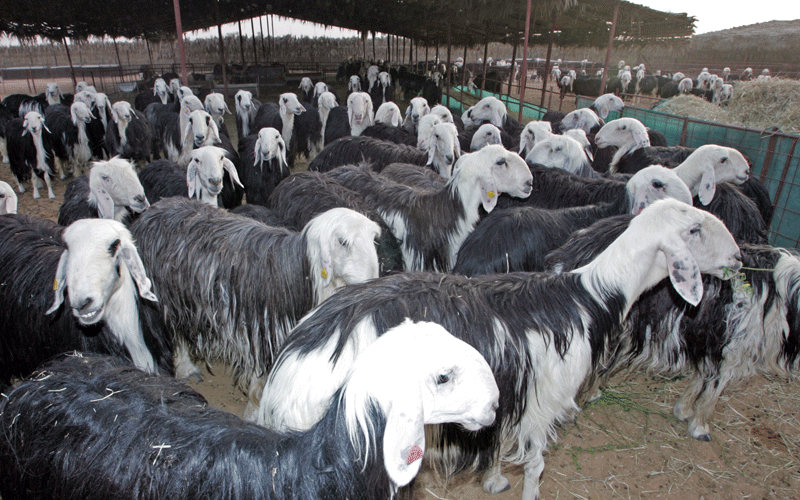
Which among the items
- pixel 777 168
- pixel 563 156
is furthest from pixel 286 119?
pixel 777 168

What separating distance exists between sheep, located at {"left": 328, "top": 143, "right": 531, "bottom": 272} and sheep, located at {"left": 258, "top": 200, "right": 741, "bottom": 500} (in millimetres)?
1739

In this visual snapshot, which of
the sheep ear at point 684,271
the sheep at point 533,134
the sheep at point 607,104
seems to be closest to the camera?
the sheep ear at point 684,271

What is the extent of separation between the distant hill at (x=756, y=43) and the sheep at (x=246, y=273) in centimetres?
4176

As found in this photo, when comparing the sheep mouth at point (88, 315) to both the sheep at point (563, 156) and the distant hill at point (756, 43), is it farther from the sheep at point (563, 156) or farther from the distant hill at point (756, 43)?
the distant hill at point (756, 43)

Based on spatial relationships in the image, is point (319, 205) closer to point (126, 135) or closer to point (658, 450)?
point (658, 450)

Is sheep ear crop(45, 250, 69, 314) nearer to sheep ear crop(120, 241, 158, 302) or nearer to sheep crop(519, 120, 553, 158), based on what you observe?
sheep ear crop(120, 241, 158, 302)

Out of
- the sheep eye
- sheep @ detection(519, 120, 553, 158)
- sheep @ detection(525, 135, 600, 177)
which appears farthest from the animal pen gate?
the sheep eye

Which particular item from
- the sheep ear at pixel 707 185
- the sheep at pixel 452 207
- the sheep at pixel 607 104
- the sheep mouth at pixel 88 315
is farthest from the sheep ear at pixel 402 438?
the sheep at pixel 607 104

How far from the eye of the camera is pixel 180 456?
5.26 ft

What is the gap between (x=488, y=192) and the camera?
13.8 ft

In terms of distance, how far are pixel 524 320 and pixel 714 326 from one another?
1.79m

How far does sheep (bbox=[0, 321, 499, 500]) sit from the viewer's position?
4.58ft

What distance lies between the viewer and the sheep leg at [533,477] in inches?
99.7

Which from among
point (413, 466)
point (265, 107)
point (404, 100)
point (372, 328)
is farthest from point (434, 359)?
point (404, 100)
